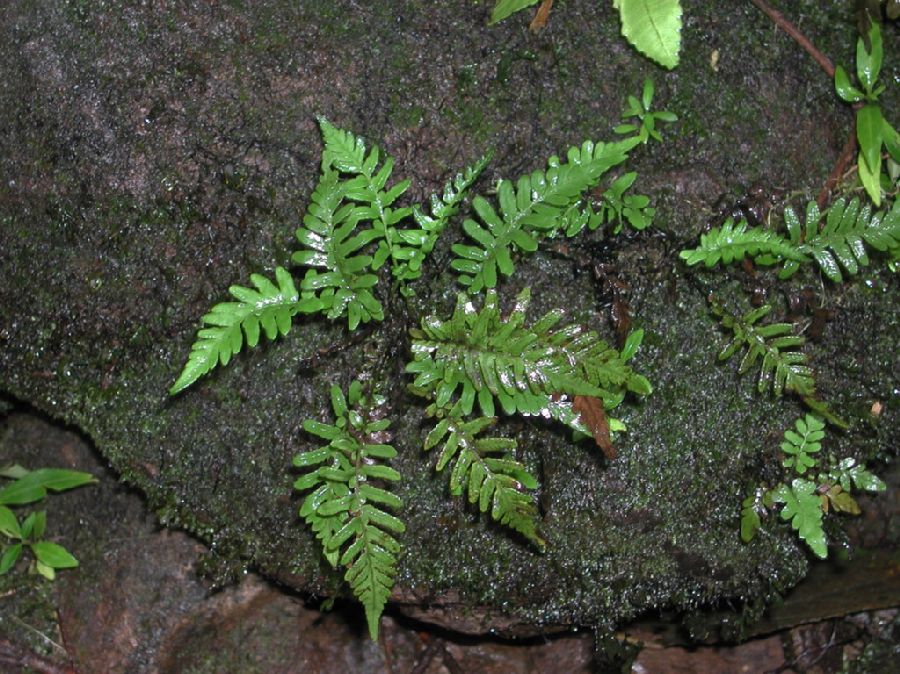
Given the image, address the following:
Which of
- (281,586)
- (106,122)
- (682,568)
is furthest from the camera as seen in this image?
(281,586)

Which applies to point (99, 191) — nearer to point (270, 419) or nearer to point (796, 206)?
point (270, 419)

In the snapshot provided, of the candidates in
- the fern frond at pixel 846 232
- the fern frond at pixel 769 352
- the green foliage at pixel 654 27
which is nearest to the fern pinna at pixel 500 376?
the fern frond at pixel 769 352

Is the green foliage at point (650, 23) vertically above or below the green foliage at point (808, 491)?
above

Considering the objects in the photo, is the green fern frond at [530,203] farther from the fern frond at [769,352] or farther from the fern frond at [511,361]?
the fern frond at [769,352]

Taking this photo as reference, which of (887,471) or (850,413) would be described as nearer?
(850,413)

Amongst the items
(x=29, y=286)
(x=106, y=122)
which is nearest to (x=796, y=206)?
(x=106, y=122)

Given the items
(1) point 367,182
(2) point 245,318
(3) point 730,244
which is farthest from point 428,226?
(3) point 730,244

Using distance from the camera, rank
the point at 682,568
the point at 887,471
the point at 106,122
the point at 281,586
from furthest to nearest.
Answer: the point at 281,586, the point at 887,471, the point at 682,568, the point at 106,122
